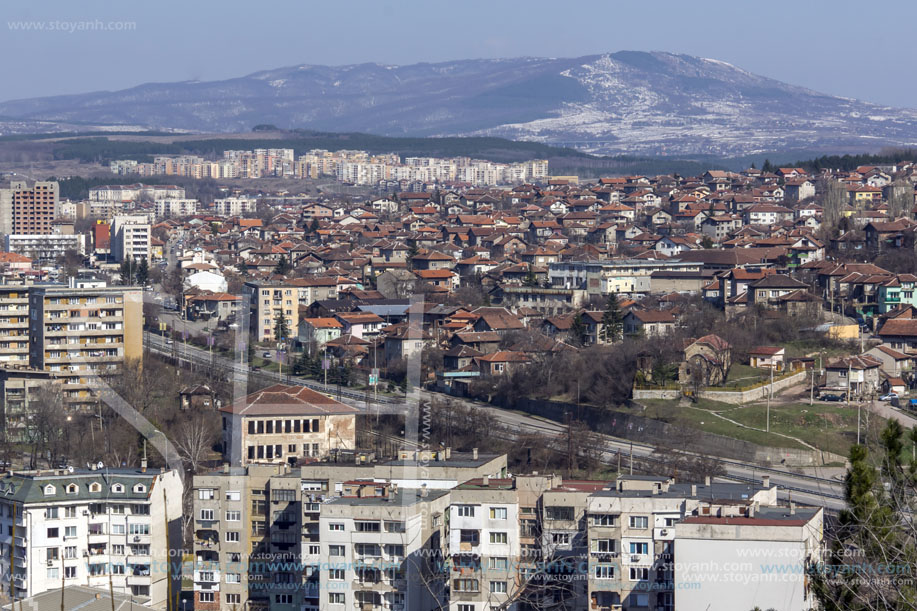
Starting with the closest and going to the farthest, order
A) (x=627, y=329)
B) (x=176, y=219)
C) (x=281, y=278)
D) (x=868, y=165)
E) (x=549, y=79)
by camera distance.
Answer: (x=627, y=329)
(x=281, y=278)
(x=868, y=165)
(x=176, y=219)
(x=549, y=79)

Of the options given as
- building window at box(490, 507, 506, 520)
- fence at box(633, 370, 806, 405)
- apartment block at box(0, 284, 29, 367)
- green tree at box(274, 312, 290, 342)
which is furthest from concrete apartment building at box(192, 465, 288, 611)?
green tree at box(274, 312, 290, 342)

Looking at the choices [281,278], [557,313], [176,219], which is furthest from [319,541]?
[176,219]

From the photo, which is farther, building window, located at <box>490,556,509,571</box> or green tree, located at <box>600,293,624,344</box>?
green tree, located at <box>600,293,624,344</box>

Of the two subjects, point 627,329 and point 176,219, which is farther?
point 176,219

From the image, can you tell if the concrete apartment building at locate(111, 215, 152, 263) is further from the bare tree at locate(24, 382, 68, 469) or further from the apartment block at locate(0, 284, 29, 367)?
the bare tree at locate(24, 382, 68, 469)

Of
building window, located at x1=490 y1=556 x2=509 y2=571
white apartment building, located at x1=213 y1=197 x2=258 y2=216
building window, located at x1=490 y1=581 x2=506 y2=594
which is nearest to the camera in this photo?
building window, located at x1=490 y1=581 x2=506 y2=594

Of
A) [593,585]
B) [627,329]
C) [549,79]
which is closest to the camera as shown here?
[593,585]

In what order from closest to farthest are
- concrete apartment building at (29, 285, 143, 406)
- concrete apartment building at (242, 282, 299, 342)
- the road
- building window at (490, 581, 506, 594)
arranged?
1. building window at (490, 581, 506, 594)
2. the road
3. concrete apartment building at (29, 285, 143, 406)
4. concrete apartment building at (242, 282, 299, 342)

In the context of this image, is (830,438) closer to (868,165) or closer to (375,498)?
(375,498)
